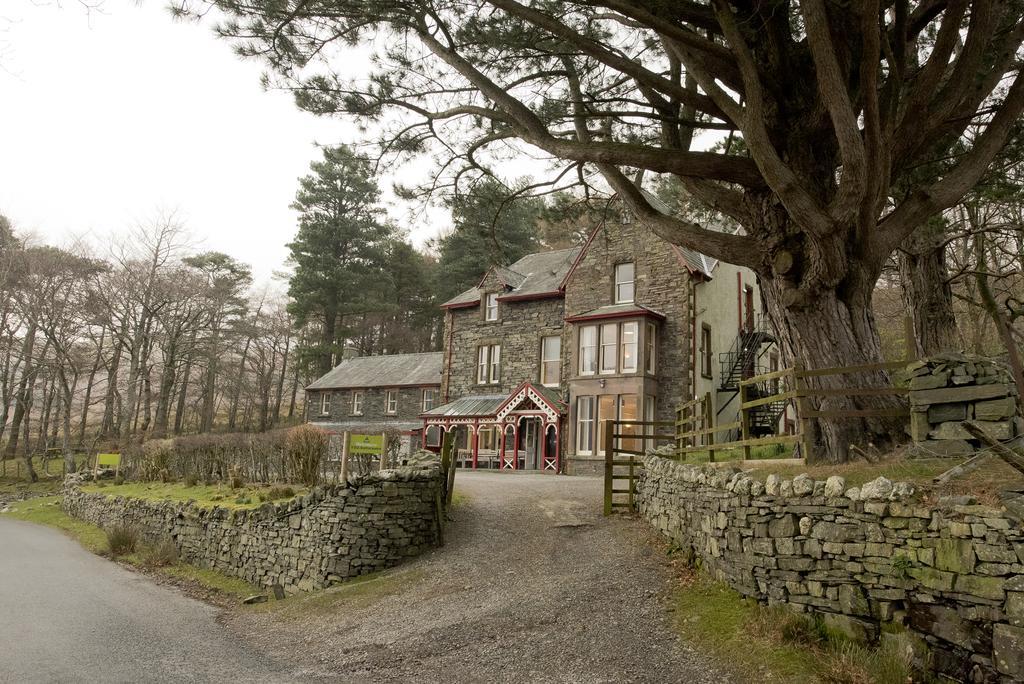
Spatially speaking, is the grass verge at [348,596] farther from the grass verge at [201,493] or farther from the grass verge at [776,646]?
the grass verge at [776,646]

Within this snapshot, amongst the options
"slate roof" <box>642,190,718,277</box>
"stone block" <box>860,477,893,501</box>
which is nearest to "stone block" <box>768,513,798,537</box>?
"stone block" <box>860,477,893,501</box>

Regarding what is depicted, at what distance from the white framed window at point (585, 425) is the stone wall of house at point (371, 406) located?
8.81 meters

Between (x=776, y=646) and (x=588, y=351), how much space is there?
1635 cm

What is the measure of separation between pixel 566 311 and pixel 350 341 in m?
25.7

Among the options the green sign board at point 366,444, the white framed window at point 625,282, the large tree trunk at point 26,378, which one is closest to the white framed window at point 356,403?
the large tree trunk at point 26,378

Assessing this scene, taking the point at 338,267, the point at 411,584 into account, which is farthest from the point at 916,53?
the point at 338,267

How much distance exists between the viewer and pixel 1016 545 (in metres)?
4.77

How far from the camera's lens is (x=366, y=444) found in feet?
41.8

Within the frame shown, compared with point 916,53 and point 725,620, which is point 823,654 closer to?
point 725,620

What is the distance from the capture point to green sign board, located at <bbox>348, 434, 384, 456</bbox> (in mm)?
12680

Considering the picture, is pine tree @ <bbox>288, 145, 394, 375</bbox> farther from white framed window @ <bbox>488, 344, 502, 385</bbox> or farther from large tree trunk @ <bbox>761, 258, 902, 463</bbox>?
large tree trunk @ <bbox>761, 258, 902, 463</bbox>

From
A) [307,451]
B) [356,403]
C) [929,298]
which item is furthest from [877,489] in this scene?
[356,403]

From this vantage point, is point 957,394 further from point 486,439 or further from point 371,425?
point 371,425

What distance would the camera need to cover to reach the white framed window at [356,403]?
31812 millimetres
